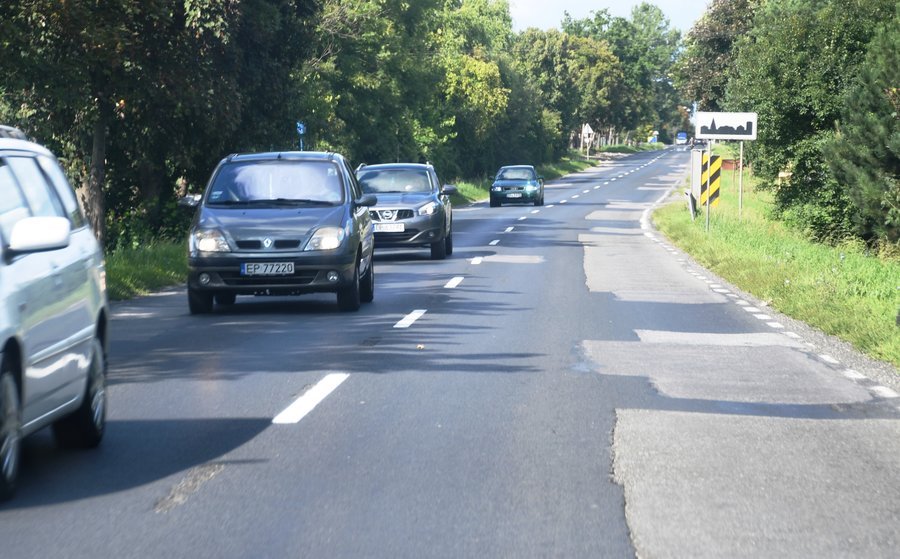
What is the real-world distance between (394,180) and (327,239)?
1078 cm

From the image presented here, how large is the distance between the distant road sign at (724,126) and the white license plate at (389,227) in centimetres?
909

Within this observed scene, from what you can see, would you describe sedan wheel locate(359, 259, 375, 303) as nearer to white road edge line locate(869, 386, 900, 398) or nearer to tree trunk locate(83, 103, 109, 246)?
white road edge line locate(869, 386, 900, 398)

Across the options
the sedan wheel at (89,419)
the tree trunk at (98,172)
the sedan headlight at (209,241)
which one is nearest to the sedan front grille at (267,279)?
the sedan headlight at (209,241)

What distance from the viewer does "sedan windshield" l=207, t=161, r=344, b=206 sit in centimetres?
1563

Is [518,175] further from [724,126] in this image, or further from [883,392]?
[883,392]

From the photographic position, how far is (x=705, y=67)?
61531mm

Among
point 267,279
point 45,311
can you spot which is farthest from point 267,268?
point 45,311

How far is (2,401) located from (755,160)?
32.3m

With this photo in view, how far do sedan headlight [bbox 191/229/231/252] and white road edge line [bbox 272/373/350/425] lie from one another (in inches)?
196

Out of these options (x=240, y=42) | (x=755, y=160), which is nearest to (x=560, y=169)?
(x=755, y=160)

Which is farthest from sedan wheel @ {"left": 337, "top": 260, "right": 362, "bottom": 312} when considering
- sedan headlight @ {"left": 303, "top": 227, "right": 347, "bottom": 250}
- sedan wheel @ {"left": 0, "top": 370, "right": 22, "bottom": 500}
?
sedan wheel @ {"left": 0, "top": 370, "right": 22, "bottom": 500}

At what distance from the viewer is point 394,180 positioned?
25.7 meters

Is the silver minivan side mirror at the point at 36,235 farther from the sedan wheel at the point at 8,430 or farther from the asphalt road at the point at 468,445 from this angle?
the asphalt road at the point at 468,445

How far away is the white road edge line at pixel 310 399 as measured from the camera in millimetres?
8312
